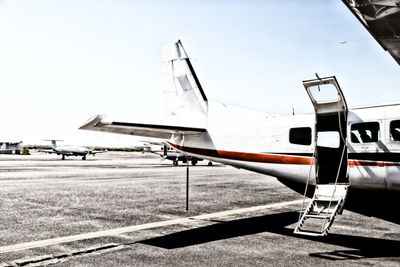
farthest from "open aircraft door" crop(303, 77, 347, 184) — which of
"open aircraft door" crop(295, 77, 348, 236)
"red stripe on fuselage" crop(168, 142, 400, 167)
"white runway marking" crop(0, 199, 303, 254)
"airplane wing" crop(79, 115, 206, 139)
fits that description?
"white runway marking" crop(0, 199, 303, 254)

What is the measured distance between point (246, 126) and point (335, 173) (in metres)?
2.55

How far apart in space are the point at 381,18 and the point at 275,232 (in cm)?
566

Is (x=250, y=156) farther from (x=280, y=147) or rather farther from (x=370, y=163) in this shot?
(x=370, y=163)

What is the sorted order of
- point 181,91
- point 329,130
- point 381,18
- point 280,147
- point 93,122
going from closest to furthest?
A: point 381,18, point 93,122, point 329,130, point 280,147, point 181,91

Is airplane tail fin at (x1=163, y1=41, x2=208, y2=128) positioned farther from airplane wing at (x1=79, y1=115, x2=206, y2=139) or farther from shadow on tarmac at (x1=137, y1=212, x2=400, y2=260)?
shadow on tarmac at (x1=137, y1=212, x2=400, y2=260)

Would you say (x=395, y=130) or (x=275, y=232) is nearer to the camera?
(x=395, y=130)

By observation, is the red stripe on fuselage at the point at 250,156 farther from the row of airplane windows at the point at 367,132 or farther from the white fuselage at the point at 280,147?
the row of airplane windows at the point at 367,132

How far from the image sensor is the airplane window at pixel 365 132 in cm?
772

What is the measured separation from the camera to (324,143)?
8508mm

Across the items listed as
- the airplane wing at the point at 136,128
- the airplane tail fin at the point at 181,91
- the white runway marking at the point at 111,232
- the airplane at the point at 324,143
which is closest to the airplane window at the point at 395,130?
the airplane at the point at 324,143

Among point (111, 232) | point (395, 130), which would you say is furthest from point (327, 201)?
point (111, 232)

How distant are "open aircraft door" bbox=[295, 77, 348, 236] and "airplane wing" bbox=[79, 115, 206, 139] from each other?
346cm

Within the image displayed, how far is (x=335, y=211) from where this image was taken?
7.44m

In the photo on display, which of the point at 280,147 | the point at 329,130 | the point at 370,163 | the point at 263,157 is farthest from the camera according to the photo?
the point at 263,157
